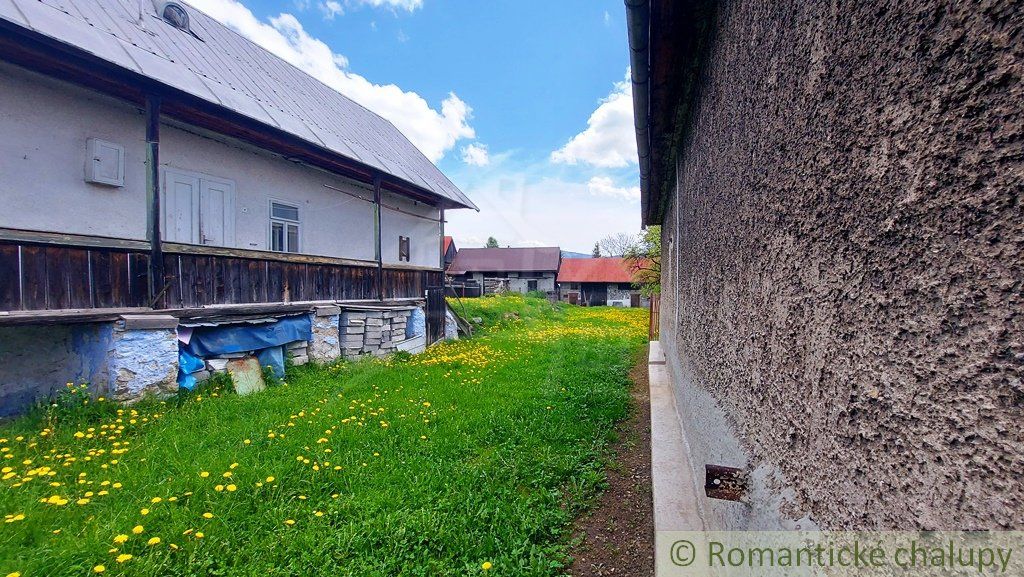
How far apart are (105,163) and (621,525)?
8.20m

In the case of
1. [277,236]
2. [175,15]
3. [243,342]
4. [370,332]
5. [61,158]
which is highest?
[175,15]

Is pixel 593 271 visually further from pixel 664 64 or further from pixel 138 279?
pixel 664 64

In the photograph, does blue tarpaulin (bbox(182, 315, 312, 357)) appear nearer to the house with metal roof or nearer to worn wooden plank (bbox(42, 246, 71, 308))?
the house with metal roof

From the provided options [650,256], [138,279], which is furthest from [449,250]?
[138,279]

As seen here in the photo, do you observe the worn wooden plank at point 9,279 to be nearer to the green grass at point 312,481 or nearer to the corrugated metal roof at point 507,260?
the green grass at point 312,481

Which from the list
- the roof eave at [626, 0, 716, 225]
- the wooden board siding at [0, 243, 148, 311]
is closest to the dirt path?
the roof eave at [626, 0, 716, 225]

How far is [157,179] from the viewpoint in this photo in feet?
18.6

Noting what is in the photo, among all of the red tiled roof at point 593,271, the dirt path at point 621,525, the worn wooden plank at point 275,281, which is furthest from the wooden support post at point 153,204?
the red tiled roof at point 593,271

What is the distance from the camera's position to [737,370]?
1.69 meters

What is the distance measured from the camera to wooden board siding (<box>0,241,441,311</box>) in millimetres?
4516

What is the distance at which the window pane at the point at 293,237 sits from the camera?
29.6ft

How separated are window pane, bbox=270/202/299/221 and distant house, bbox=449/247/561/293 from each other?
23.6 metres

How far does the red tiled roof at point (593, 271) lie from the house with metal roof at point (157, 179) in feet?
85.4

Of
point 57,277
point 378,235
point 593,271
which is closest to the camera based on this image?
point 57,277
